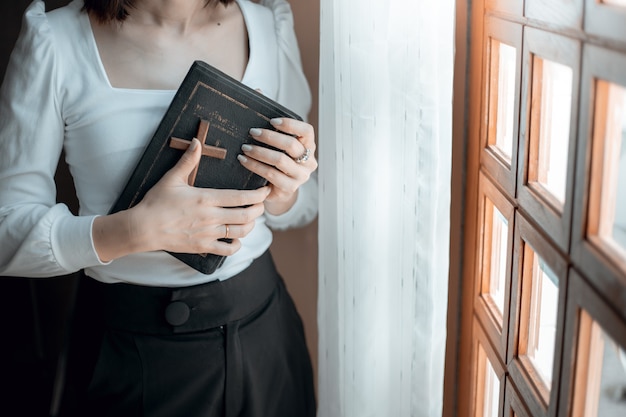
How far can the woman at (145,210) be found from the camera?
1142 millimetres

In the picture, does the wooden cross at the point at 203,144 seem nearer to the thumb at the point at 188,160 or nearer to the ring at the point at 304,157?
the thumb at the point at 188,160

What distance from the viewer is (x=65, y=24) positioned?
122 cm

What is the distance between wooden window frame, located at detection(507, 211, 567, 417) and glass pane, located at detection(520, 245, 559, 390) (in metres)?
0.01

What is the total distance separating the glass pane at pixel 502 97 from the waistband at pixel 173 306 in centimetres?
48

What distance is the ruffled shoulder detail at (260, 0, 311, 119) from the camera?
138cm

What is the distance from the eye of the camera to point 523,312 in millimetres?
1021

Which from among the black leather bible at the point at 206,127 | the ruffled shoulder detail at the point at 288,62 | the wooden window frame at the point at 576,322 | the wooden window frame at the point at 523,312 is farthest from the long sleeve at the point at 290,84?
the wooden window frame at the point at 576,322

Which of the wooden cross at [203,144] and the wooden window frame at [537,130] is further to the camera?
the wooden cross at [203,144]

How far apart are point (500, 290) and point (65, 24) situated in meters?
0.80

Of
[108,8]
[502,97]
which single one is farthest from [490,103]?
[108,8]

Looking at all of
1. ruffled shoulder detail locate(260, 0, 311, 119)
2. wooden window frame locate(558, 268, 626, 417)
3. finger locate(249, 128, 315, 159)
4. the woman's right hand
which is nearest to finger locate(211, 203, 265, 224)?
the woman's right hand

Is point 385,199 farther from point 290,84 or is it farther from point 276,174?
point 290,84

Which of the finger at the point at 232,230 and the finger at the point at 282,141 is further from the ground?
the finger at the point at 282,141

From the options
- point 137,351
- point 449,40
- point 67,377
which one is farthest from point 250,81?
point 67,377
